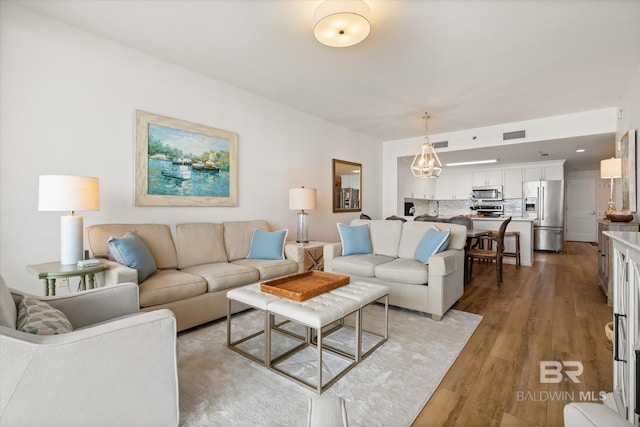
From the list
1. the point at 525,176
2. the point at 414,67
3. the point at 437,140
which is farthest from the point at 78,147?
the point at 525,176

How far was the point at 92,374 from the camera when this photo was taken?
1172 millimetres

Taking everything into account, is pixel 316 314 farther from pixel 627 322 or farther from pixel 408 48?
pixel 408 48

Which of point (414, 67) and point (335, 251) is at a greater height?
point (414, 67)

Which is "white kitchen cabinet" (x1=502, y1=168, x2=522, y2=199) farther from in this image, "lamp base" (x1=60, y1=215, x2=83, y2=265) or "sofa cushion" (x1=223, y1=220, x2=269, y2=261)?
"lamp base" (x1=60, y1=215, x2=83, y2=265)

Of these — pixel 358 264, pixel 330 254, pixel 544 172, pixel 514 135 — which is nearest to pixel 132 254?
pixel 330 254

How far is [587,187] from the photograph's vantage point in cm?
923

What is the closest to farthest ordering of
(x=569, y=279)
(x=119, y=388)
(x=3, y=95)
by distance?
(x=119, y=388), (x=3, y=95), (x=569, y=279)

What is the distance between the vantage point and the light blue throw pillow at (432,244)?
10.2 feet

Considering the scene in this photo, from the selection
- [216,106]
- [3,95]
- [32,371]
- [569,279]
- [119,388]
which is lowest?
[569,279]

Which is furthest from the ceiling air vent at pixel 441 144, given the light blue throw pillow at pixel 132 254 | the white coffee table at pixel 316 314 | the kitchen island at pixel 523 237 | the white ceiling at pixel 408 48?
the light blue throw pillow at pixel 132 254

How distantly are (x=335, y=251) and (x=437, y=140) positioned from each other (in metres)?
3.85

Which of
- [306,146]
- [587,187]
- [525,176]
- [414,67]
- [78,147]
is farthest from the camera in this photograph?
[587,187]

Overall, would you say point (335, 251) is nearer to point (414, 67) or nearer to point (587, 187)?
point (414, 67)

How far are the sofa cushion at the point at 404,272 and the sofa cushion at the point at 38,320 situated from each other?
2.57 meters
